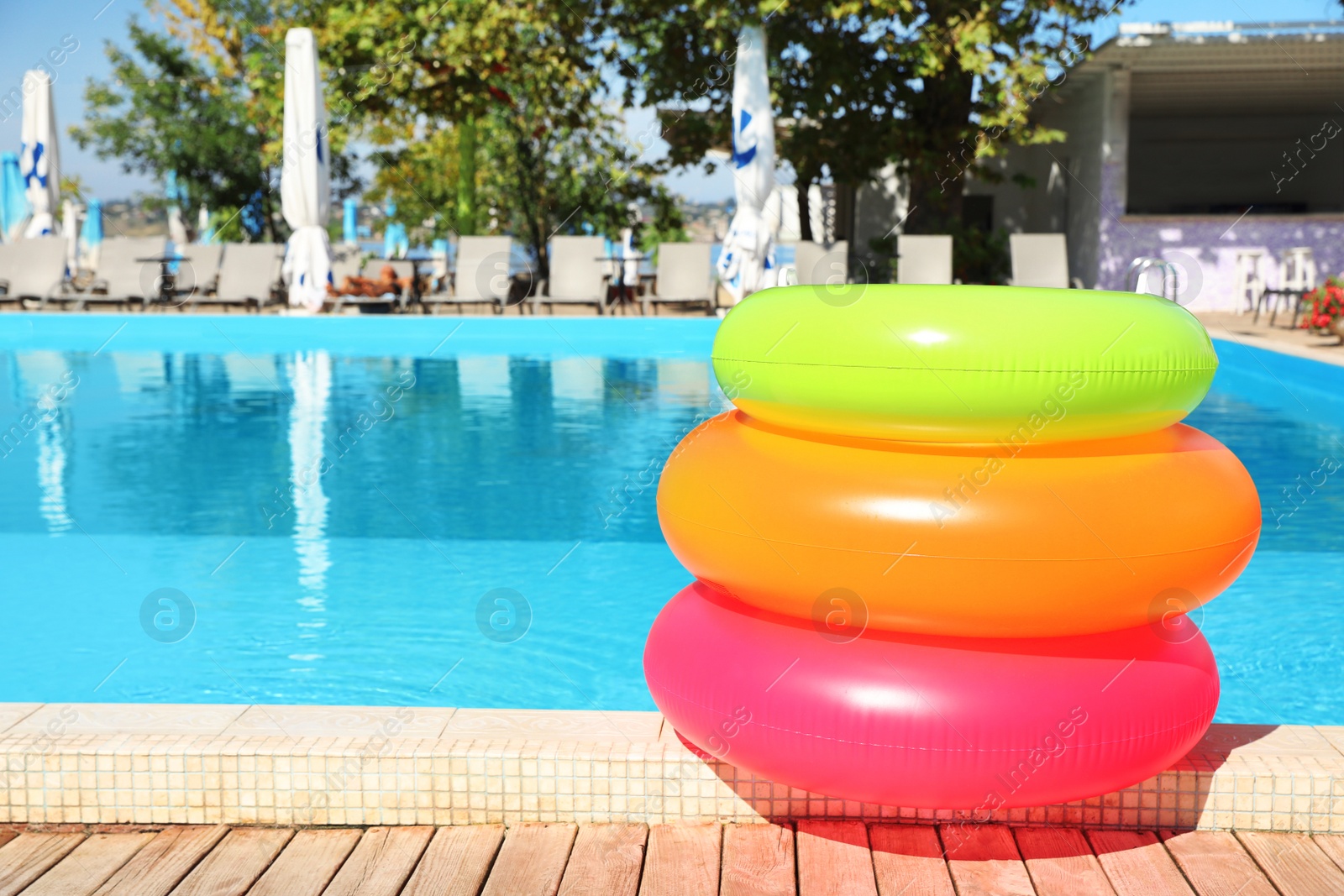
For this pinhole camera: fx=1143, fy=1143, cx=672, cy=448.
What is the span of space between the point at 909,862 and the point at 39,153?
16.9m

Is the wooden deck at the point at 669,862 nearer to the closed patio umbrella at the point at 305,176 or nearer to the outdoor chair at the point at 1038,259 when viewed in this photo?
the closed patio umbrella at the point at 305,176

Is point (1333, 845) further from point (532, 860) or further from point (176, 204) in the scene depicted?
point (176, 204)

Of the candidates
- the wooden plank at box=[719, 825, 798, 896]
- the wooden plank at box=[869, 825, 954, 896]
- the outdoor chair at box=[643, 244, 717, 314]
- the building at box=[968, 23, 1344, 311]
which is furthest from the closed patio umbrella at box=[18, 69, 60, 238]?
the wooden plank at box=[869, 825, 954, 896]

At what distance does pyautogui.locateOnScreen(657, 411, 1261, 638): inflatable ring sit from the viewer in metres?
1.91

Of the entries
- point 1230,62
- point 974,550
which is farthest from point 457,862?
point 1230,62

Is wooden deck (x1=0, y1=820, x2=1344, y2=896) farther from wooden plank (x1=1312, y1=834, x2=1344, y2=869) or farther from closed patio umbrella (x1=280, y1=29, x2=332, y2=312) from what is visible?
closed patio umbrella (x1=280, y1=29, x2=332, y2=312)

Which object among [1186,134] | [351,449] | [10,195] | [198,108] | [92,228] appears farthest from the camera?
[92,228]

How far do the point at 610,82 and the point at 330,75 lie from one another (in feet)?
12.8

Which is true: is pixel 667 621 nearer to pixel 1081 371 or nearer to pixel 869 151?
pixel 1081 371

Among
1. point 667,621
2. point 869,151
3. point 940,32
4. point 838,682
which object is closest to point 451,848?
point 667,621

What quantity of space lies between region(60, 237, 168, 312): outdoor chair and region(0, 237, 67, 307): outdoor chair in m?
0.31

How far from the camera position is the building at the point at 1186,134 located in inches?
585

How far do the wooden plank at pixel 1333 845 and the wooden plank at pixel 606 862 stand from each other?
1.24 metres

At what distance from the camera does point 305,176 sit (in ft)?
45.1
